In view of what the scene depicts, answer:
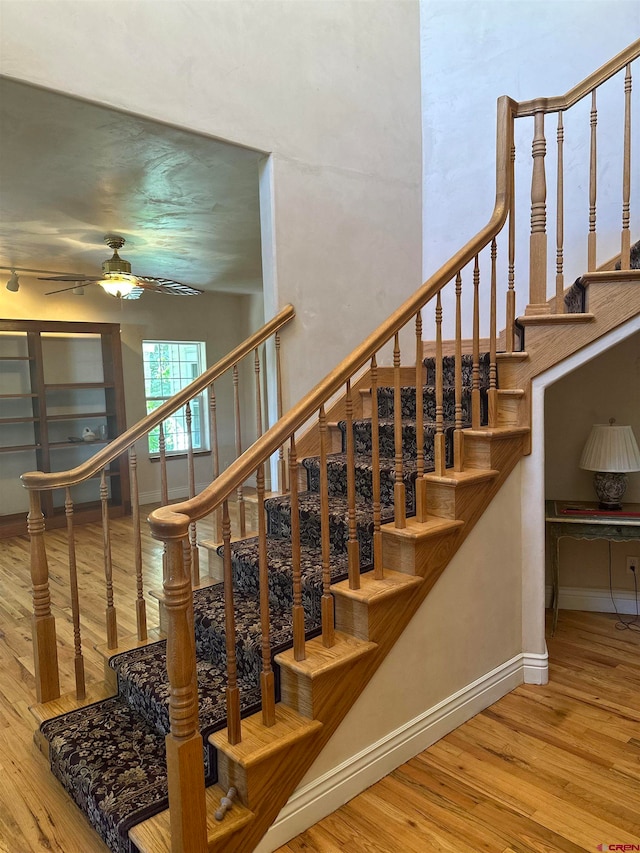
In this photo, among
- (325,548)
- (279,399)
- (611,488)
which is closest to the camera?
(325,548)

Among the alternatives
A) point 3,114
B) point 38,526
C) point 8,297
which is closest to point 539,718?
point 38,526

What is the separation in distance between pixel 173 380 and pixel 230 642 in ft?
19.2

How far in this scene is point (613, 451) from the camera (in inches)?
120

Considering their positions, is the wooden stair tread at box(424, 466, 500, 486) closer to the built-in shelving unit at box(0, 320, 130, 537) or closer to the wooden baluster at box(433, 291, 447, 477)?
the wooden baluster at box(433, 291, 447, 477)

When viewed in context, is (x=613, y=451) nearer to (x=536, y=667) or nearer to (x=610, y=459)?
(x=610, y=459)

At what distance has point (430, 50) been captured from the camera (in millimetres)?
3727

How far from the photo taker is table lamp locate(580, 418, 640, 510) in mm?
3039

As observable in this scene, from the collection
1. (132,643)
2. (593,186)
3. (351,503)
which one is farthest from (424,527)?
(593,186)

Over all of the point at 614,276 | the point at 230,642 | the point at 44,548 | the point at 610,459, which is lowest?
the point at 230,642

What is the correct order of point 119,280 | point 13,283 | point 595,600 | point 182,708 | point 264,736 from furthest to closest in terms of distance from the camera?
point 13,283 < point 119,280 < point 595,600 < point 264,736 < point 182,708

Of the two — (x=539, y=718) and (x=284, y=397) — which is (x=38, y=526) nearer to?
(x=284, y=397)

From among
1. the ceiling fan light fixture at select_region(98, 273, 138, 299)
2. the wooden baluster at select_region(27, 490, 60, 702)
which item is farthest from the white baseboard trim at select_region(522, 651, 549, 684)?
the ceiling fan light fixture at select_region(98, 273, 138, 299)

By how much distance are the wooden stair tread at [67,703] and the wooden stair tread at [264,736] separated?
876 millimetres

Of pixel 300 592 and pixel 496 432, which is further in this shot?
pixel 496 432
